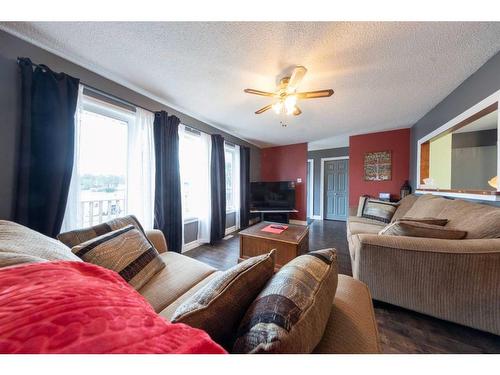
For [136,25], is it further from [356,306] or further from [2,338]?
[356,306]

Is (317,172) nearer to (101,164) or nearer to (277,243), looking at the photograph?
(277,243)

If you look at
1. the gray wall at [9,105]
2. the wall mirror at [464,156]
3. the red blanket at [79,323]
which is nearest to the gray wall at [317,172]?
the wall mirror at [464,156]

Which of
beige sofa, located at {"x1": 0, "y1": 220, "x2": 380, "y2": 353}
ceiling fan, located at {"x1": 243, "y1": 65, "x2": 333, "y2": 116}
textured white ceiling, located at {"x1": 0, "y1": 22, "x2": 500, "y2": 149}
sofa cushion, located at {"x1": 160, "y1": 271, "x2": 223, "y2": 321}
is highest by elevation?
textured white ceiling, located at {"x1": 0, "y1": 22, "x2": 500, "y2": 149}

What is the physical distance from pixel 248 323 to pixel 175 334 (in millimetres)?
182

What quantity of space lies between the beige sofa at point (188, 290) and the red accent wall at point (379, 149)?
3.57 metres

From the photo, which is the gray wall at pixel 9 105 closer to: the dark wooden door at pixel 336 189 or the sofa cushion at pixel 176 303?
the sofa cushion at pixel 176 303

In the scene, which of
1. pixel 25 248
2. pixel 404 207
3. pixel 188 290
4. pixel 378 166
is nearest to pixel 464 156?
pixel 404 207

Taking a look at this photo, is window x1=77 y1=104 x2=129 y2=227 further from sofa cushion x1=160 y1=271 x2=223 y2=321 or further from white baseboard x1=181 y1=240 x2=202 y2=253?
sofa cushion x1=160 y1=271 x2=223 y2=321

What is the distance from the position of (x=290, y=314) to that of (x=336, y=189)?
5.42 metres

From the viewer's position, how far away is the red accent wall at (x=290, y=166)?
15.6ft

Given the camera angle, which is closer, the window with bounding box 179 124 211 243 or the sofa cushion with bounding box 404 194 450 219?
the sofa cushion with bounding box 404 194 450 219

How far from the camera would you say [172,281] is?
45.3 inches

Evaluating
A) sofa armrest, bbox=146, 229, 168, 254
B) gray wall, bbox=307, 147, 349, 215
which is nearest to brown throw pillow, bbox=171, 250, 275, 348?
sofa armrest, bbox=146, 229, 168, 254

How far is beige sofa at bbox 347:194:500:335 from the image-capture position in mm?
1137
